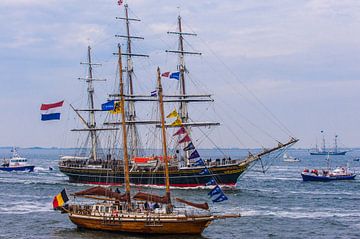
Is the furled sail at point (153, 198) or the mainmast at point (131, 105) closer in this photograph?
the furled sail at point (153, 198)

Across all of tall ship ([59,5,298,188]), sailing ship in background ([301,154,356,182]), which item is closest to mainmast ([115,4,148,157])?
tall ship ([59,5,298,188])

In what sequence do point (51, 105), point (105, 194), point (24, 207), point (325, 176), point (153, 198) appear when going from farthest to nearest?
point (325, 176)
point (51, 105)
point (24, 207)
point (105, 194)
point (153, 198)

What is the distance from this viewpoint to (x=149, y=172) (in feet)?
338

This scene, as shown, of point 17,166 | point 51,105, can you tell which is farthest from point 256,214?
point 17,166

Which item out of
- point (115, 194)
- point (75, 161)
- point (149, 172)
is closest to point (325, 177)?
point (149, 172)

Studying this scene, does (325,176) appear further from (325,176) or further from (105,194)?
(105,194)

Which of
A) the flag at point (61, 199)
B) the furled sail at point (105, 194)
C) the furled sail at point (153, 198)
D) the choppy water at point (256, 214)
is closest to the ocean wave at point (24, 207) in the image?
the choppy water at point (256, 214)

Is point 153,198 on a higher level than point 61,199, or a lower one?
lower

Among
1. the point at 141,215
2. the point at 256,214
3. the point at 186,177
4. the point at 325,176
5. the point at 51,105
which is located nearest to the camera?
the point at 141,215

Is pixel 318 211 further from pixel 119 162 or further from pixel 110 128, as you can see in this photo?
pixel 110 128

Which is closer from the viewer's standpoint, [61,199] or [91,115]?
[61,199]

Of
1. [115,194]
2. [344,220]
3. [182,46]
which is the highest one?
[182,46]

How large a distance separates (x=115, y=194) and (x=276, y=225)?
→ 53.6 feet

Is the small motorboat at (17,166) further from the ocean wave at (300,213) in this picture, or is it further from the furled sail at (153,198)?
the furled sail at (153,198)
